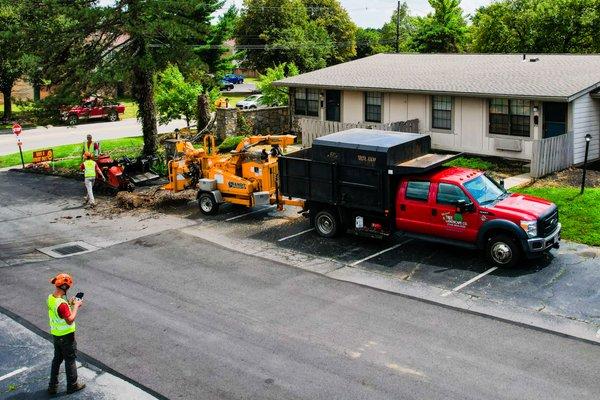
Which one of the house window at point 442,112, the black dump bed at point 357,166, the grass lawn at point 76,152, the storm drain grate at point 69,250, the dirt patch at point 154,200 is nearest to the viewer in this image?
the black dump bed at point 357,166

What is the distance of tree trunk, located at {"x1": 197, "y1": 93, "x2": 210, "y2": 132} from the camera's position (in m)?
33.5

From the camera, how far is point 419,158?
56.0 ft

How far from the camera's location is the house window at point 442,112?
89.5 feet

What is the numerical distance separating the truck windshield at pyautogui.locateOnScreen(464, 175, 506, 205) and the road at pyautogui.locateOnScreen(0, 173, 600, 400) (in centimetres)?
339

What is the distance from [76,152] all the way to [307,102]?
38.4 ft

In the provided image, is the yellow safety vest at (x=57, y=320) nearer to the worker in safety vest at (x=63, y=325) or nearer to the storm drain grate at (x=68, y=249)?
the worker in safety vest at (x=63, y=325)

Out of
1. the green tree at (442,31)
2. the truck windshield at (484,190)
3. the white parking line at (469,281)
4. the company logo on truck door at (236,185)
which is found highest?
the green tree at (442,31)

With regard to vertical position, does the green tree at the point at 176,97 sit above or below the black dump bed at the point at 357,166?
above

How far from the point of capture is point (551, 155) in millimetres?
22859

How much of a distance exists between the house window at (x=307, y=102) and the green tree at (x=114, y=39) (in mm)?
7164

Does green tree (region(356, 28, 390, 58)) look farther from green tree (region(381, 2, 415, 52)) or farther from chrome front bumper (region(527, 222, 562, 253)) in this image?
chrome front bumper (region(527, 222, 562, 253))

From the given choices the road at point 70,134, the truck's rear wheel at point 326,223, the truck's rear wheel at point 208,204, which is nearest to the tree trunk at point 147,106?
the truck's rear wheel at point 208,204

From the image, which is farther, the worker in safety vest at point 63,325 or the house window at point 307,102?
the house window at point 307,102

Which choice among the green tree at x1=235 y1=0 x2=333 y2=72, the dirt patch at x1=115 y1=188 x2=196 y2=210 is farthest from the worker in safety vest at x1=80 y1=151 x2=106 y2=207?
the green tree at x1=235 y1=0 x2=333 y2=72
